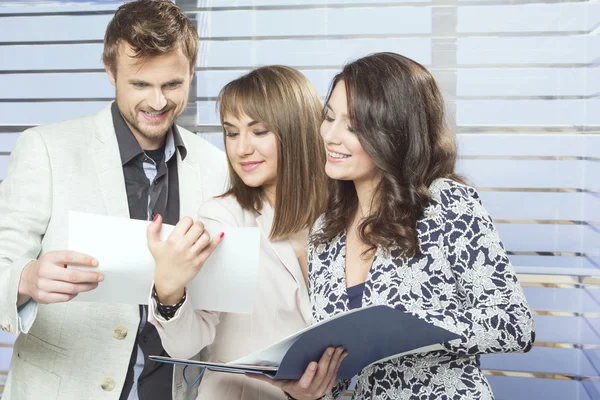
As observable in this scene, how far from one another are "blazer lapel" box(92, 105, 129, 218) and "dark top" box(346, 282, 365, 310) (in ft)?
2.71

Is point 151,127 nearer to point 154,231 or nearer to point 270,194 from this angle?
point 270,194

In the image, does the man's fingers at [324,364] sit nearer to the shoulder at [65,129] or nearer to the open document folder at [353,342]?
the open document folder at [353,342]

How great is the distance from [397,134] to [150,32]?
95 centimetres

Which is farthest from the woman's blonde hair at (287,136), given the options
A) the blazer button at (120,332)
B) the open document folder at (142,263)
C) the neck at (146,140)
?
the blazer button at (120,332)

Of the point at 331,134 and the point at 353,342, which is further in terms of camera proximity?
the point at 331,134

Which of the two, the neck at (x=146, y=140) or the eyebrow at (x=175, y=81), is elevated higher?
the eyebrow at (x=175, y=81)

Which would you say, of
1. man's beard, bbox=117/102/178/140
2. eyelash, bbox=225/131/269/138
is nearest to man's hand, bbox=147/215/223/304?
eyelash, bbox=225/131/269/138

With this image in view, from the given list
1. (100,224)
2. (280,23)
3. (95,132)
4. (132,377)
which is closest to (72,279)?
(100,224)

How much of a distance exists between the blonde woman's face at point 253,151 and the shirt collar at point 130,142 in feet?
1.11

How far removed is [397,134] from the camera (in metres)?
1.70

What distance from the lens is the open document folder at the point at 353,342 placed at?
132cm

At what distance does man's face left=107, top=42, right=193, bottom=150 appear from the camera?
222 centimetres

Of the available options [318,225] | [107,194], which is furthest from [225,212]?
[107,194]

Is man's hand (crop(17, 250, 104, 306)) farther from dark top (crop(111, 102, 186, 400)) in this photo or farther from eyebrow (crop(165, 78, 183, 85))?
eyebrow (crop(165, 78, 183, 85))
